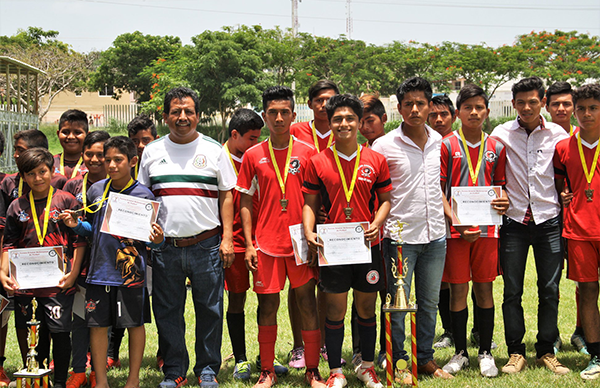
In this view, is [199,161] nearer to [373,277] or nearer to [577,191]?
[373,277]

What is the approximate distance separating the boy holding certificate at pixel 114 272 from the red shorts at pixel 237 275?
851 mm

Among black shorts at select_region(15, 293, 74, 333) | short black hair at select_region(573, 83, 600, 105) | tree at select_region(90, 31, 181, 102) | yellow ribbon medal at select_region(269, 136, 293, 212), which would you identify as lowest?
black shorts at select_region(15, 293, 74, 333)

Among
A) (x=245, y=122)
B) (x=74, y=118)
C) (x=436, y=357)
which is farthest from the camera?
(x=436, y=357)

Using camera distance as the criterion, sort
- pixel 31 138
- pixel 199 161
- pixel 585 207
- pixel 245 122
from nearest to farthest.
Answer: pixel 199 161 < pixel 585 207 < pixel 245 122 < pixel 31 138

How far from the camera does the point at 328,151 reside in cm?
472

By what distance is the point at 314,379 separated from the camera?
4770mm

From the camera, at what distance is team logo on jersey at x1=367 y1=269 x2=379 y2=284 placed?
4648 millimetres

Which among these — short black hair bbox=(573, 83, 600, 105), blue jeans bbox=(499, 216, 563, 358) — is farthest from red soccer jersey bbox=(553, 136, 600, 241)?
short black hair bbox=(573, 83, 600, 105)

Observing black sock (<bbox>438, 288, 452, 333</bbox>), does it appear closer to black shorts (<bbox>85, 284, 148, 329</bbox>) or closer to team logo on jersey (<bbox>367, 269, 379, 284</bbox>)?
team logo on jersey (<bbox>367, 269, 379, 284</bbox>)

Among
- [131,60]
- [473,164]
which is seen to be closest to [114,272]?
[473,164]

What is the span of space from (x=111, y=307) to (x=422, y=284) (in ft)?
8.63

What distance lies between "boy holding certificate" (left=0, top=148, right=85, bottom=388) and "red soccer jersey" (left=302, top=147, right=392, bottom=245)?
1994mm

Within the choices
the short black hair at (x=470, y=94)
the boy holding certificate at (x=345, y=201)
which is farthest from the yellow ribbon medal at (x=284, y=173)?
the short black hair at (x=470, y=94)

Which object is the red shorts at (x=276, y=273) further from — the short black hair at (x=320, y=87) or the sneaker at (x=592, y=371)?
the sneaker at (x=592, y=371)
